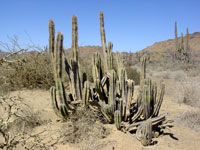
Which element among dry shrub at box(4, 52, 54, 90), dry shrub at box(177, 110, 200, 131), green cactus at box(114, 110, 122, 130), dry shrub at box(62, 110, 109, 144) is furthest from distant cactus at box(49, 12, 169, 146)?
dry shrub at box(4, 52, 54, 90)

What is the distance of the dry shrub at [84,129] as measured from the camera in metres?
4.31

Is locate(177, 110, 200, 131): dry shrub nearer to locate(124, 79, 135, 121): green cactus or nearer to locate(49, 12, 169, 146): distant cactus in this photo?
locate(49, 12, 169, 146): distant cactus

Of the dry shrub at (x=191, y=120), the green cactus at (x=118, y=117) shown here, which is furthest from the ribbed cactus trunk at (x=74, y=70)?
the dry shrub at (x=191, y=120)

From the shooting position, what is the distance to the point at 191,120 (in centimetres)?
552

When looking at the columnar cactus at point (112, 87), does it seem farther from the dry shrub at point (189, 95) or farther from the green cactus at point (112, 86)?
the dry shrub at point (189, 95)

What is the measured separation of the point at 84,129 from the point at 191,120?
9.69 ft

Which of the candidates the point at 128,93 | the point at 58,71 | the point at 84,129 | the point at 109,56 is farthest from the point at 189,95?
the point at 58,71

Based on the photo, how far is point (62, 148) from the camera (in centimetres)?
408

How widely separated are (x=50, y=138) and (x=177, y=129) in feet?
9.92

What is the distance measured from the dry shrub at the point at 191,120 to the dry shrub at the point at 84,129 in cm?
226

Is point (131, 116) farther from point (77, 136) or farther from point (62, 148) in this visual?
point (62, 148)

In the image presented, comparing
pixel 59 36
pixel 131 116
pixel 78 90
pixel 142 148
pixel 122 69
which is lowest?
pixel 142 148

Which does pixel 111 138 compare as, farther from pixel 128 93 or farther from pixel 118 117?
pixel 128 93

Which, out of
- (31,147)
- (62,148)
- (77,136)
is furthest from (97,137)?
(31,147)
